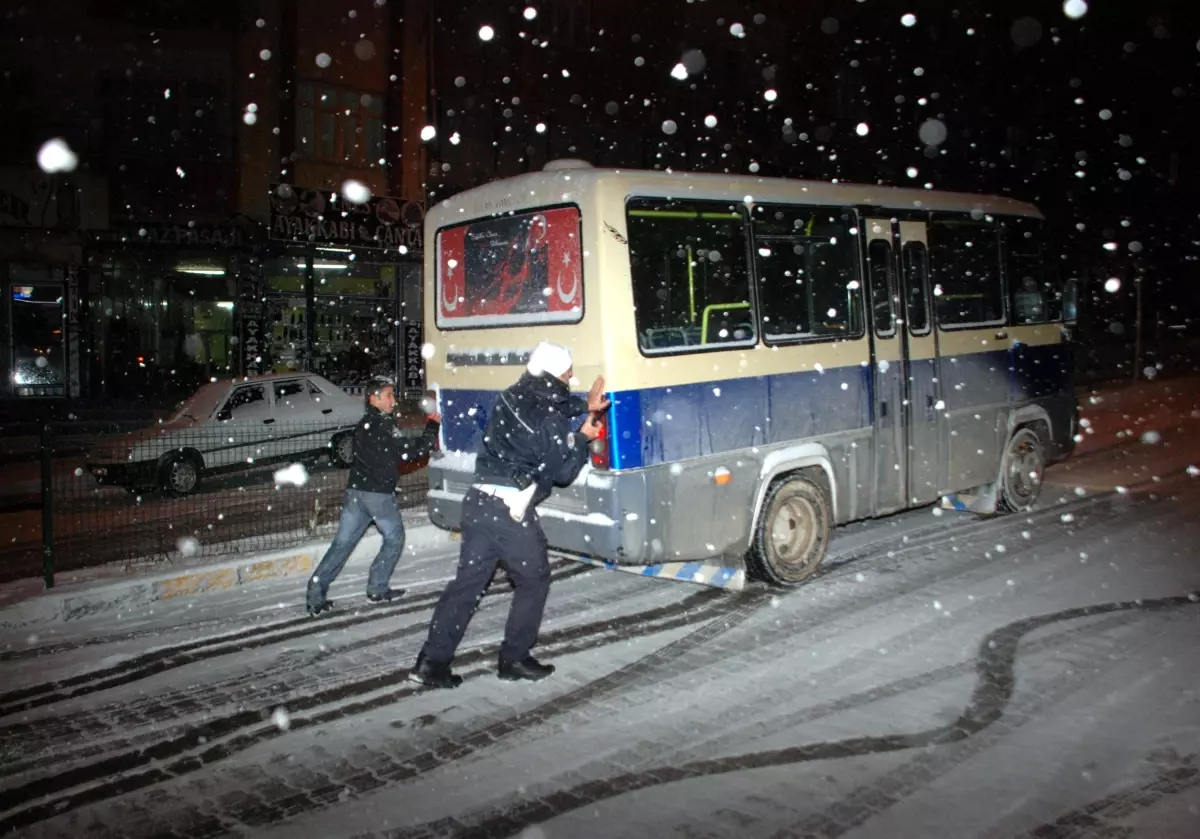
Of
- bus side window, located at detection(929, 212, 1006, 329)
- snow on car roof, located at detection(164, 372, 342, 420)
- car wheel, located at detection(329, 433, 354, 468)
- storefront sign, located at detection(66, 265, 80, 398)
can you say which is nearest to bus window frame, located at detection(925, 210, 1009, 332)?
bus side window, located at detection(929, 212, 1006, 329)

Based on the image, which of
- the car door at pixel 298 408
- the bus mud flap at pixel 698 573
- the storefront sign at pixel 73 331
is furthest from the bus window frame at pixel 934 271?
the storefront sign at pixel 73 331

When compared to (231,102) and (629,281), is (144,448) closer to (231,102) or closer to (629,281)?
(629,281)

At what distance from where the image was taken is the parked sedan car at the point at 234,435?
11656 mm

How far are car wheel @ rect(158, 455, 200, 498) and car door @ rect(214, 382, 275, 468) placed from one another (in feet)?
0.70

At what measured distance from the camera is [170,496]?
1165 cm

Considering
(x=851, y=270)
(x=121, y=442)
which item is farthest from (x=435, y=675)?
(x=121, y=442)

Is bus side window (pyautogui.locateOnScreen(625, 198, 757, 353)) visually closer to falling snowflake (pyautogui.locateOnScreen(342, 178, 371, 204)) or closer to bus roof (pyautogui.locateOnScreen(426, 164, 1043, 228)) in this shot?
bus roof (pyautogui.locateOnScreen(426, 164, 1043, 228))

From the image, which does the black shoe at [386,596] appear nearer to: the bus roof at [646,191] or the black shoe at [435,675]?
the black shoe at [435,675]

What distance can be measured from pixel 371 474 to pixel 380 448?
223 mm

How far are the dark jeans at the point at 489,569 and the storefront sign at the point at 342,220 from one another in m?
18.9

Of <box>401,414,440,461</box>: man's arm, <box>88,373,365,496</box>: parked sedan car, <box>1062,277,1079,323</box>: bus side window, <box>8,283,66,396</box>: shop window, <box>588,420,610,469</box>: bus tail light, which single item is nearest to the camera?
<box>588,420,610,469</box>: bus tail light

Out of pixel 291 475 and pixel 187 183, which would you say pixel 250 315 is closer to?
pixel 187 183

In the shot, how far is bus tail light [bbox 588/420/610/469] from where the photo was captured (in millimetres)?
6515

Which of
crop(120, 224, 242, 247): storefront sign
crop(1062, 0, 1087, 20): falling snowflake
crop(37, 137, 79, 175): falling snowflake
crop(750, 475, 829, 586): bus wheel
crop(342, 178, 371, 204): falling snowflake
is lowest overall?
crop(750, 475, 829, 586): bus wheel
